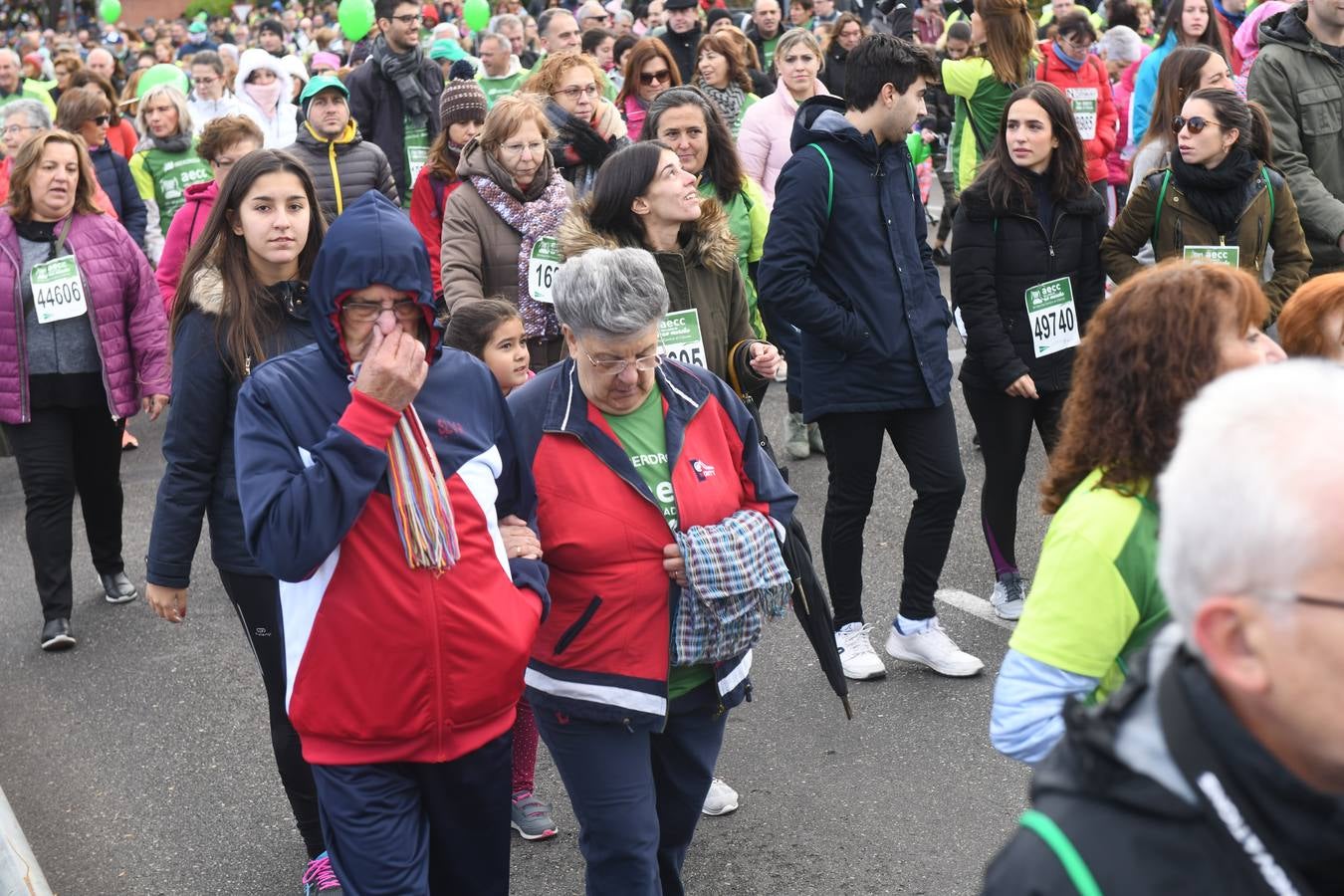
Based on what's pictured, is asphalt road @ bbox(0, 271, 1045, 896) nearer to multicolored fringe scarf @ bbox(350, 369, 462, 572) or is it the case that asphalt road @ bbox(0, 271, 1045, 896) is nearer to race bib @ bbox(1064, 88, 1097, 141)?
multicolored fringe scarf @ bbox(350, 369, 462, 572)

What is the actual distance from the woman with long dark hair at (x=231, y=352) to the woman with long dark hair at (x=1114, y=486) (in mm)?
2018

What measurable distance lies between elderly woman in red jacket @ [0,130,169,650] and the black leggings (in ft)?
7.79

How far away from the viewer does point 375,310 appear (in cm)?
308

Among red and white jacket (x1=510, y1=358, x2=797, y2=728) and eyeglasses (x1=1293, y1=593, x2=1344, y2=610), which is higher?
eyeglasses (x1=1293, y1=593, x2=1344, y2=610)

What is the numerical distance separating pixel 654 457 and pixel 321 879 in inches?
60.2

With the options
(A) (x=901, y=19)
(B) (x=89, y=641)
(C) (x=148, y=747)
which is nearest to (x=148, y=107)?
(B) (x=89, y=641)

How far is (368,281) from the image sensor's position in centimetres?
303

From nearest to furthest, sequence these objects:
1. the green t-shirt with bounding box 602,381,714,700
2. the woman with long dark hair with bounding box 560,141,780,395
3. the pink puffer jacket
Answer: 1. the green t-shirt with bounding box 602,381,714,700
2. the woman with long dark hair with bounding box 560,141,780,395
3. the pink puffer jacket

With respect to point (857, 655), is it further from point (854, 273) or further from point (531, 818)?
point (531, 818)

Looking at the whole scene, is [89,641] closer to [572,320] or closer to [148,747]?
[148,747]

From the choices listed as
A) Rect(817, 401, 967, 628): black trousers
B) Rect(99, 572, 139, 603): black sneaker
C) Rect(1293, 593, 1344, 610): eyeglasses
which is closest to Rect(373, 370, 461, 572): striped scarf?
Rect(1293, 593, 1344, 610): eyeglasses

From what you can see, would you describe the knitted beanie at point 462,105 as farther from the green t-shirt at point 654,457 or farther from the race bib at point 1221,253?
the green t-shirt at point 654,457

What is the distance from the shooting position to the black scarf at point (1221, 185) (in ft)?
18.7

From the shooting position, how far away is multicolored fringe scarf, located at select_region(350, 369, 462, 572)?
295cm
